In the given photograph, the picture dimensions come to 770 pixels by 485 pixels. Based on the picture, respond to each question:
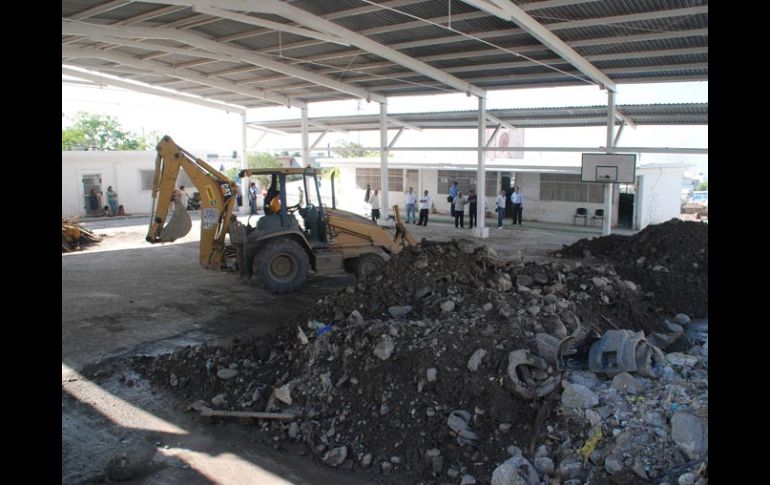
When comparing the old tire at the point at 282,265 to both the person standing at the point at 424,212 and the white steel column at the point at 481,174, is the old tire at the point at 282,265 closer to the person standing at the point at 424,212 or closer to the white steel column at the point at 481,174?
the white steel column at the point at 481,174

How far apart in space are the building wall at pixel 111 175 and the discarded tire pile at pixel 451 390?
20611 millimetres

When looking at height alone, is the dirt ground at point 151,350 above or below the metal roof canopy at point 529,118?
below

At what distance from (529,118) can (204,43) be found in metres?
11.8

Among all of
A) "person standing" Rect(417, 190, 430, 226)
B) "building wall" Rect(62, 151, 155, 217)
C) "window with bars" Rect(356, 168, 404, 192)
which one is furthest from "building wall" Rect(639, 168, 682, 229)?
"building wall" Rect(62, 151, 155, 217)

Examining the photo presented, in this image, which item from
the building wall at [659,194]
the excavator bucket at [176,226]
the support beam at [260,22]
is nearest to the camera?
the excavator bucket at [176,226]

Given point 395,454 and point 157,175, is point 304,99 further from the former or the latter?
point 395,454

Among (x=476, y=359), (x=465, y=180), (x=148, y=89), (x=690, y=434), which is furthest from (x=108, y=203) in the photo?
(x=690, y=434)

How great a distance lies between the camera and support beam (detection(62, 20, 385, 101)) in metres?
13.7

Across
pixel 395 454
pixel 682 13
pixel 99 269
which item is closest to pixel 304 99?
pixel 99 269

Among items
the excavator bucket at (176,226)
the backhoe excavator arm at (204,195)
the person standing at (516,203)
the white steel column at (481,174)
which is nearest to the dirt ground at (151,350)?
the backhoe excavator arm at (204,195)

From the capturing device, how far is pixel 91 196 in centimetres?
2569

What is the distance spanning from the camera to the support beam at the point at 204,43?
13742 mm

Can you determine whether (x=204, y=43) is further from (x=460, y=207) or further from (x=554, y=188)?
(x=554, y=188)

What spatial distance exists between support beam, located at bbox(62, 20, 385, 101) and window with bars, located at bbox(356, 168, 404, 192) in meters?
7.89
